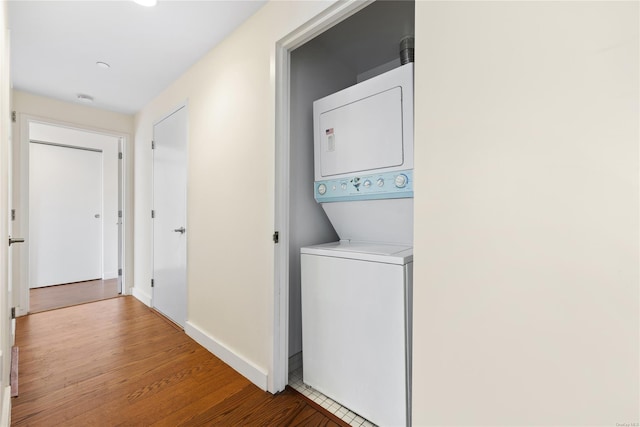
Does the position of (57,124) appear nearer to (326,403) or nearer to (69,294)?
(69,294)

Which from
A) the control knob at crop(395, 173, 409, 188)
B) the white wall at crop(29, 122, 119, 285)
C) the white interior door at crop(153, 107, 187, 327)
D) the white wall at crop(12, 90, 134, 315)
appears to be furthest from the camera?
the white wall at crop(29, 122, 119, 285)

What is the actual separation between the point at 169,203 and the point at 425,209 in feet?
8.51

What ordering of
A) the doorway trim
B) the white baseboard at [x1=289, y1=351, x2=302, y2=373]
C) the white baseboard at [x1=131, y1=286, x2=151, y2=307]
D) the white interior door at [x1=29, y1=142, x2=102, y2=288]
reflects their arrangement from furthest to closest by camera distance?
the white interior door at [x1=29, y1=142, x2=102, y2=288]
the white baseboard at [x1=131, y1=286, x2=151, y2=307]
the white baseboard at [x1=289, y1=351, x2=302, y2=373]
the doorway trim

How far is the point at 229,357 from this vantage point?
1.95 m

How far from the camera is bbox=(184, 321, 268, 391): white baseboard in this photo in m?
1.71

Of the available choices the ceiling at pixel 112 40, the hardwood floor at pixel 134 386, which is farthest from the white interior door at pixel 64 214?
the hardwood floor at pixel 134 386

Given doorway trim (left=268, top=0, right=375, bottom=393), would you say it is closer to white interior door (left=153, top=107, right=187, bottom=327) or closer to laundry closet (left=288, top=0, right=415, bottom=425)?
laundry closet (left=288, top=0, right=415, bottom=425)

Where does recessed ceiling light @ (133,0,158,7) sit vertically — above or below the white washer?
above

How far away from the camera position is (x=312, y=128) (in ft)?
6.45

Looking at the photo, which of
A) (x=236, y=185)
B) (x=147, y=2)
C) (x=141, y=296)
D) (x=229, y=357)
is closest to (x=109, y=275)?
(x=141, y=296)

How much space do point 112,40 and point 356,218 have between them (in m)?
2.19

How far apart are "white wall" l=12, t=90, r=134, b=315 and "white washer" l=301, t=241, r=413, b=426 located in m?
3.04

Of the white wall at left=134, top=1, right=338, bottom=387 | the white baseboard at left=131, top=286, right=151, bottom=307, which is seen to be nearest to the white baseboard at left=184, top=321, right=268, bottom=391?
the white wall at left=134, top=1, right=338, bottom=387

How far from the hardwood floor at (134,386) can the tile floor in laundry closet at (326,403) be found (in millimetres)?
42
